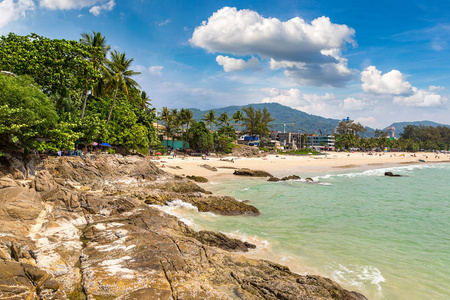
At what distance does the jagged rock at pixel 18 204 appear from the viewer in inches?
392

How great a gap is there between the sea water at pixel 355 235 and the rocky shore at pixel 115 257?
65.6 inches

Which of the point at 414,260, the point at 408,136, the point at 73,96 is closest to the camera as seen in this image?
the point at 414,260

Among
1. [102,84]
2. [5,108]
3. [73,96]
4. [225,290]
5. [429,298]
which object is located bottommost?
[429,298]

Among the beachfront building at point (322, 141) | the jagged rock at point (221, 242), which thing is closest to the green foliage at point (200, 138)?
the jagged rock at point (221, 242)

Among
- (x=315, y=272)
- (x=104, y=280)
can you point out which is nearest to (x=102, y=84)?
(x=104, y=280)

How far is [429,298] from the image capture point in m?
7.98

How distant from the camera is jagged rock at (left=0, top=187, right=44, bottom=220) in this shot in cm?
996

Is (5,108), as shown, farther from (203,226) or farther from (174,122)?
(174,122)

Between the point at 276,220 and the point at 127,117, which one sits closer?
the point at 276,220

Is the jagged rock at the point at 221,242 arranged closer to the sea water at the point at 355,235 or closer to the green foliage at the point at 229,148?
the sea water at the point at 355,235

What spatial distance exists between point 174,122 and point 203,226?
4985 cm

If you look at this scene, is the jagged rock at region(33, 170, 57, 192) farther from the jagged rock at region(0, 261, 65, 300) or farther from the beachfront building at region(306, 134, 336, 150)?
the beachfront building at region(306, 134, 336, 150)

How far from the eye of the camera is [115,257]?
822cm

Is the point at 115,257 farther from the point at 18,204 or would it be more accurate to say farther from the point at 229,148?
the point at 229,148
